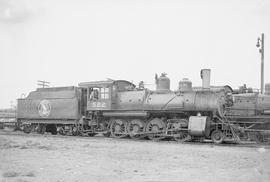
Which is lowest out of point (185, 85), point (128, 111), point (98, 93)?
point (128, 111)

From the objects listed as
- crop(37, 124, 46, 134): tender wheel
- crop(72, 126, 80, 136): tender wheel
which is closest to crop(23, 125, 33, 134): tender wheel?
crop(37, 124, 46, 134): tender wheel

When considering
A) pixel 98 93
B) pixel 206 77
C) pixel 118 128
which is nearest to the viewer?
pixel 206 77

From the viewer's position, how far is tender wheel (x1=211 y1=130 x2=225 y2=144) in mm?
17391

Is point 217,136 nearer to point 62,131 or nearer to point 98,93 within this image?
point 98,93

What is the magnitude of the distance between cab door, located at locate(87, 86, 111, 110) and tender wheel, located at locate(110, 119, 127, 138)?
1.01m

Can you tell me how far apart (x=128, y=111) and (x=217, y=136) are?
207 inches

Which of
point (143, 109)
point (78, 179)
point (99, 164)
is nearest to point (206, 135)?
point (143, 109)

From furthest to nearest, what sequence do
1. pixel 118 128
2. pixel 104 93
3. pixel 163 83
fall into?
pixel 104 93, pixel 118 128, pixel 163 83

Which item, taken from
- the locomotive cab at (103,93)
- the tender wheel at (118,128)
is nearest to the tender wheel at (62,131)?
the locomotive cab at (103,93)

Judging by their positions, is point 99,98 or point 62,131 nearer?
point 99,98

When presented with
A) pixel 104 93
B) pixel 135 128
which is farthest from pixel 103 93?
pixel 135 128

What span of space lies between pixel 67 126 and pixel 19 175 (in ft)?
49.4

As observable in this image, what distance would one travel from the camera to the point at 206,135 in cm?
1728

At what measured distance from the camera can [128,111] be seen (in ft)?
65.3
